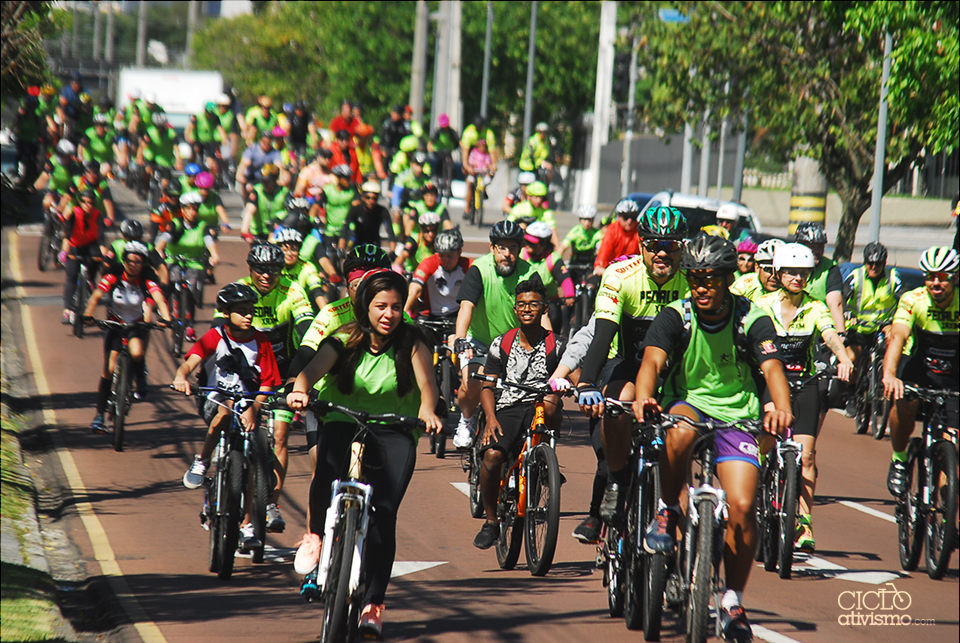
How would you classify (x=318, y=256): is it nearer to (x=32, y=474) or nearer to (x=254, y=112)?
(x=32, y=474)

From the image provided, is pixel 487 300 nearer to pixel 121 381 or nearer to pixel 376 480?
pixel 121 381

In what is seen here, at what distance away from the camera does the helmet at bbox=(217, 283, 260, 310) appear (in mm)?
8797

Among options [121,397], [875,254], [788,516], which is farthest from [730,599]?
[875,254]

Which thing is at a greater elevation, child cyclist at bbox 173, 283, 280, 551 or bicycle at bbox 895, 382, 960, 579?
child cyclist at bbox 173, 283, 280, 551

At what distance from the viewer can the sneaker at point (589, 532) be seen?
8.20 metres

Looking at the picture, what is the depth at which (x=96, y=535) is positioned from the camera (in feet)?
30.5

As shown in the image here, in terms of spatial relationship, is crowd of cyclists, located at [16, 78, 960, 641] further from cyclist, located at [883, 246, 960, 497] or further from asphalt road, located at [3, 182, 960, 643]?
asphalt road, located at [3, 182, 960, 643]

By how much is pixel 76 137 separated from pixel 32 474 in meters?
A: 20.6

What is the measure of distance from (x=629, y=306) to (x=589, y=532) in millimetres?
1527

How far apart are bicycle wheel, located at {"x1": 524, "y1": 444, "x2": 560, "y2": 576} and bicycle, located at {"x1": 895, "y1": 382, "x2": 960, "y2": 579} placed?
2.59 meters

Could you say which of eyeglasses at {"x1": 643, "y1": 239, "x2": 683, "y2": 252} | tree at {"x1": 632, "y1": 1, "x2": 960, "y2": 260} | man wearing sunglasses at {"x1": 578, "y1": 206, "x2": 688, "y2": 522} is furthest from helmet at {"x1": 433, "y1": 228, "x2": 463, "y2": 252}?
tree at {"x1": 632, "y1": 1, "x2": 960, "y2": 260}

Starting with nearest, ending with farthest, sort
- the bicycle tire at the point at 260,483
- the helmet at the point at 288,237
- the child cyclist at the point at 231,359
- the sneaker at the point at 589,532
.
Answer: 1. the sneaker at the point at 589,532
2. the bicycle tire at the point at 260,483
3. the child cyclist at the point at 231,359
4. the helmet at the point at 288,237

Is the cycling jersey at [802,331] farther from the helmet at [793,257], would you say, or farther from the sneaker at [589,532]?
the sneaker at [589,532]

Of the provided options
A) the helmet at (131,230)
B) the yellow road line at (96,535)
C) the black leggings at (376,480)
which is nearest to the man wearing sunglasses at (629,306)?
the black leggings at (376,480)
